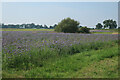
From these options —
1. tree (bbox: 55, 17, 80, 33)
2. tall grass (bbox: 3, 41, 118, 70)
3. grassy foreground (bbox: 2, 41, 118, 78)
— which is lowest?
grassy foreground (bbox: 2, 41, 118, 78)

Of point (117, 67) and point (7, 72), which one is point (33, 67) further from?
point (117, 67)

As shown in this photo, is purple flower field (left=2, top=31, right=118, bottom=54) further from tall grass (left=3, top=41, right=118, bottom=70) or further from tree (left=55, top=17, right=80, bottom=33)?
tree (left=55, top=17, right=80, bottom=33)

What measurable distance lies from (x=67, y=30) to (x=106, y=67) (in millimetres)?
14211

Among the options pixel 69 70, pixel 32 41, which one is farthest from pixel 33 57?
pixel 32 41

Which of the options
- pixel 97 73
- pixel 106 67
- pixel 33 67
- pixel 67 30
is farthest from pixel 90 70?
pixel 67 30

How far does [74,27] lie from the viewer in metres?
19.9

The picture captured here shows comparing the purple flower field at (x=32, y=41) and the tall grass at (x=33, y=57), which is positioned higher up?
the purple flower field at (x=32, y=41)

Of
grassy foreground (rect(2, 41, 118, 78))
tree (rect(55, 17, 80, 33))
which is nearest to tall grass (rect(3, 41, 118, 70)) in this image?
grassy foreground (rect(2, 41, 118, 78))

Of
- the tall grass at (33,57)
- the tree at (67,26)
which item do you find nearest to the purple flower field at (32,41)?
the tall grass at (33,57)

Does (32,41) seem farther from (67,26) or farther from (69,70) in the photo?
(67,26)

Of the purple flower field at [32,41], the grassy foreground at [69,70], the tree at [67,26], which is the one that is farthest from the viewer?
the tree at [67,26]

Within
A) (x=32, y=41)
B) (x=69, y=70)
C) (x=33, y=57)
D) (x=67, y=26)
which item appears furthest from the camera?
(x=67, y=26)

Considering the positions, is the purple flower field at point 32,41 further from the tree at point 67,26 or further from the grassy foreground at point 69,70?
the tree at point 67,26

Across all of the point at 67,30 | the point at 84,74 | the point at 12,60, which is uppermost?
the point at 67,30
